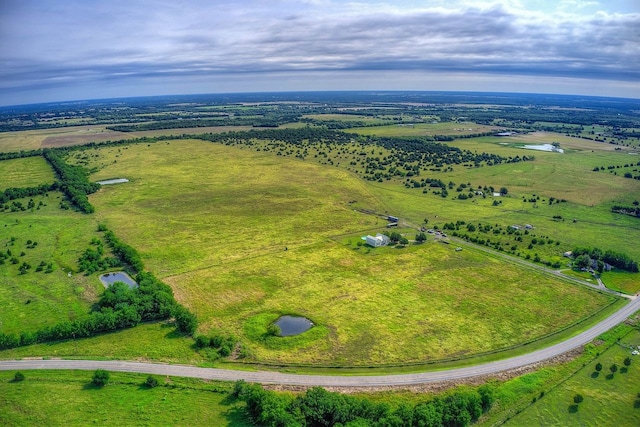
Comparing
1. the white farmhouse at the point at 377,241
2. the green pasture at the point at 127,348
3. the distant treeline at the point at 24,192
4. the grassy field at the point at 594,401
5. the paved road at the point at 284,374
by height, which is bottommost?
the grassy field at the point at 594,401

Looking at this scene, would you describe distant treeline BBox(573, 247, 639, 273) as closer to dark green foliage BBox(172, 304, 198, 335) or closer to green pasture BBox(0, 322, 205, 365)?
dark green foliage BBox(172, 304, 198, 335)

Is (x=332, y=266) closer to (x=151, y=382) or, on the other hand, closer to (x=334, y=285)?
(x=334, y=285)

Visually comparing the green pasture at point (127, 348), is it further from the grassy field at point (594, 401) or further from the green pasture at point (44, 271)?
the grassy field at point (594, 401)

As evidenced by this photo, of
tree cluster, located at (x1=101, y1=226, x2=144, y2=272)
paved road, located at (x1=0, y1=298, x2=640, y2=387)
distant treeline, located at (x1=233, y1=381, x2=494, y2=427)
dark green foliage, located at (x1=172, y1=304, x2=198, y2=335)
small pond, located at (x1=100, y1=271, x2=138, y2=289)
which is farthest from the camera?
tree cluster, located at (x1=101, y1=226, x2=144, y2=272)

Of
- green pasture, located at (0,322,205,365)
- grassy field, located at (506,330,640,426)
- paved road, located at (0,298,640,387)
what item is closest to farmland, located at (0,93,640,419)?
green pasture, located at (0,322,205,365)

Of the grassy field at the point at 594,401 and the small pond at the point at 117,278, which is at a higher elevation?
the small pond at the point at 117,278

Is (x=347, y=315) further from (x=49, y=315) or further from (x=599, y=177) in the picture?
(x=599, y=177)

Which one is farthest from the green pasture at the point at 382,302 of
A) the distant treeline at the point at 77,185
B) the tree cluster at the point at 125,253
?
A: the distant treeline at the point at 77,185
